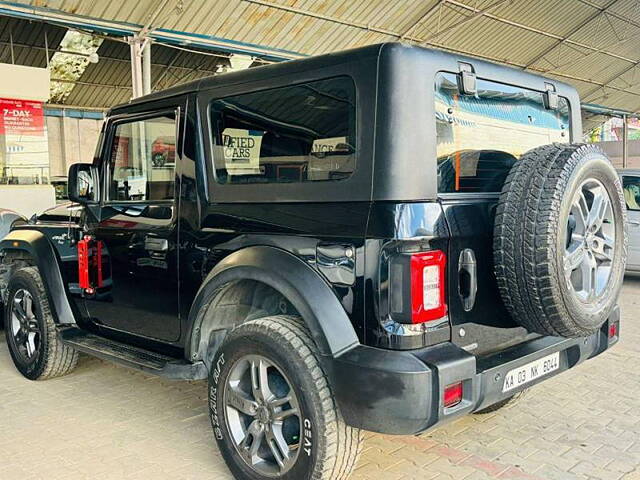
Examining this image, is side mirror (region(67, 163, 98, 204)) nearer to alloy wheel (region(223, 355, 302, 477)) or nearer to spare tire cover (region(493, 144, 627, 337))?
alloy wheel (region(223, 355, 302, 477))

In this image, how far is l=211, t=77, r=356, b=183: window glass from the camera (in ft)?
8.41

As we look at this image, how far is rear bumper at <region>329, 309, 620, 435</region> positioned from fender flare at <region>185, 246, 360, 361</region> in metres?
0.09

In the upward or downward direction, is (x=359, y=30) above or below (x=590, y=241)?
above

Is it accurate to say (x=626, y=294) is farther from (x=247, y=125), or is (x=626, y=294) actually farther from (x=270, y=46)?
(x=270, y=46)

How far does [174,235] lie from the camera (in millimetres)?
3221

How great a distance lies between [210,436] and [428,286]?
5.92 ft

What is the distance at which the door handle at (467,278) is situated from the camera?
248cm

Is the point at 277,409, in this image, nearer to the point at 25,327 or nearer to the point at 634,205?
the point at 25,327

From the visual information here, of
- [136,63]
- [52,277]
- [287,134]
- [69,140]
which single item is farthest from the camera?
[69,140]

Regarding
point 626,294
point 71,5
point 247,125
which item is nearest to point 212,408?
point 247,125

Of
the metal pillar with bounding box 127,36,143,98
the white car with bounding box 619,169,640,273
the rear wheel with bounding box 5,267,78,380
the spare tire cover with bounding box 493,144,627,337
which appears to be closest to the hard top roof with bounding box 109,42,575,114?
the spare tire cover with bounding box 493,144,627,337

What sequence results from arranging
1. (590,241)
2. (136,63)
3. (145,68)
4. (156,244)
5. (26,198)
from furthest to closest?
1. (26,198)
2. (145,68)
3. (136,63)
4. (156,244)
5. (590,241)

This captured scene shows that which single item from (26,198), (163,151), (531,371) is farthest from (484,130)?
(26,198)

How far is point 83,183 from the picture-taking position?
3.81m
